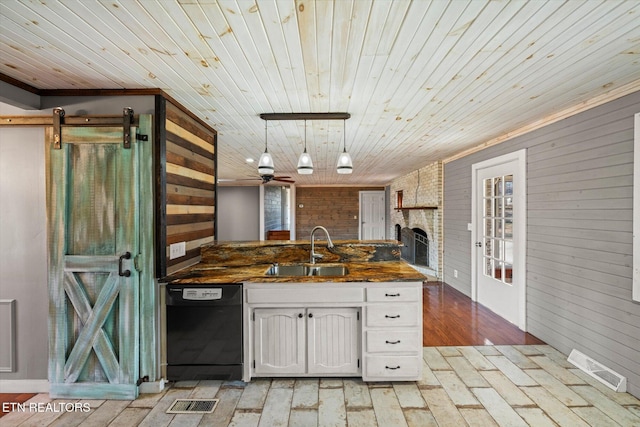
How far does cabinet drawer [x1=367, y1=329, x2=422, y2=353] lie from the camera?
239cm

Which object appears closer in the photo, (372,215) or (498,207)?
(498,207)

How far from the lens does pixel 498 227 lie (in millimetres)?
3961

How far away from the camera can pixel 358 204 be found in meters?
10.4

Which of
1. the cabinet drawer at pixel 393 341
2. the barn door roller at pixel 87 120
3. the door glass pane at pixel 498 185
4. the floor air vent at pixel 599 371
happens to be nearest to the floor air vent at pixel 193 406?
the cabinet drawer at pixel 393 341

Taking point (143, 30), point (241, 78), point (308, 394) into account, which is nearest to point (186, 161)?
point (241, 78)

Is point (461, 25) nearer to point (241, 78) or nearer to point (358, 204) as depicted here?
point (241, 78)

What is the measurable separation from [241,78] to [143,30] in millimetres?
667

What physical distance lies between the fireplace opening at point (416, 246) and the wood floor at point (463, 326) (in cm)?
220

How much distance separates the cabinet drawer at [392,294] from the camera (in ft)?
7.84

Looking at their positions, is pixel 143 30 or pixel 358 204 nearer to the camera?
pixel 143 30

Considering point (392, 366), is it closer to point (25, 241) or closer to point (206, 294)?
point (206, 294)

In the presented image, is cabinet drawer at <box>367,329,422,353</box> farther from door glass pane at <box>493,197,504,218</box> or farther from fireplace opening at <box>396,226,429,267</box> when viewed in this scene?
fireplace opening at <box>396,226,429,267</box>

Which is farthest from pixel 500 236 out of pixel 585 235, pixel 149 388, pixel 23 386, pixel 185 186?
pixel 23 386

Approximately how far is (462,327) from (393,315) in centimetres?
170
